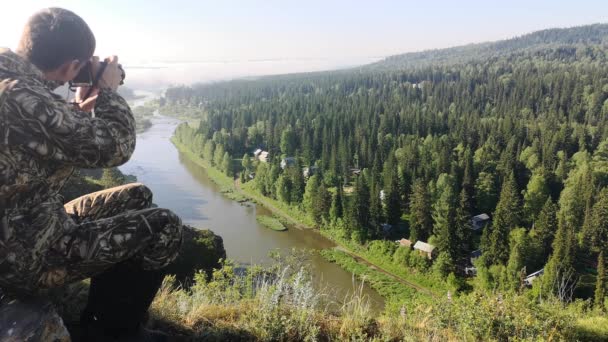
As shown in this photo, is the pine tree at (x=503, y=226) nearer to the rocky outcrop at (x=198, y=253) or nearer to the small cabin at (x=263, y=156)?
the rocky outcrop at (x=198, y=253)

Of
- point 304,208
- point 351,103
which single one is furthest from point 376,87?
point 304,208

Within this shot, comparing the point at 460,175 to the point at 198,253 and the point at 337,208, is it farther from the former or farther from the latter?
the point at 198,253

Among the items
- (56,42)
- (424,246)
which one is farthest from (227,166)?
(56,42)

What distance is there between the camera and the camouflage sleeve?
1.98m

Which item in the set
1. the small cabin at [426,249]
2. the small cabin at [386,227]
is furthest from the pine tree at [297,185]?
the small cabin at [426,249]

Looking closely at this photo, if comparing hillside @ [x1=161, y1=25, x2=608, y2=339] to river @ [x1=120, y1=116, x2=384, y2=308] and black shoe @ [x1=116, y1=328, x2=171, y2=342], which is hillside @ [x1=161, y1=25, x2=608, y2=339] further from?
black shoe @ [x1=116, y1=328, x2=171, y2=342]

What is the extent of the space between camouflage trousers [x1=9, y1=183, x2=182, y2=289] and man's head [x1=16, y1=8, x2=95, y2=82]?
85 cm

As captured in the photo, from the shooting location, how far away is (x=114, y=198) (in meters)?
2.85

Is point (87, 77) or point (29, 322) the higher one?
point (87, 77)

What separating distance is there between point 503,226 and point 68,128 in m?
27.7

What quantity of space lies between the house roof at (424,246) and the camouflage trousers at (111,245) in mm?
25747

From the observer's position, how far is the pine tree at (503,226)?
24.3 meters

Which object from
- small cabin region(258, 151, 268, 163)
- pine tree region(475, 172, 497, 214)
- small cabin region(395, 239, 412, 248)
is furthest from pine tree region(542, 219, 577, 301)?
small cabin region(258, 151, 268, 163)

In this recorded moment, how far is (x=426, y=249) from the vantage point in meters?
26.8
